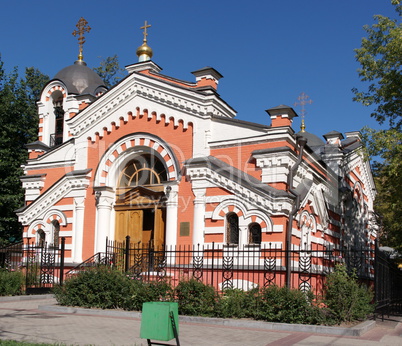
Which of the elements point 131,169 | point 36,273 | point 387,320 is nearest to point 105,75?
point 131,169

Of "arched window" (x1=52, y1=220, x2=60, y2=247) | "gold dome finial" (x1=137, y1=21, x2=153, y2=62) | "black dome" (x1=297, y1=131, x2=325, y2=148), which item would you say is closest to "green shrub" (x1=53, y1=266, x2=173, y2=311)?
"arched window" (x1=52, y1=220, x2=60, y2=247)

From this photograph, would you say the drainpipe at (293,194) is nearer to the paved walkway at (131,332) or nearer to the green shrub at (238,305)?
the green shrub at (238,305)

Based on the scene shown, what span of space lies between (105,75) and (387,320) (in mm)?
33205

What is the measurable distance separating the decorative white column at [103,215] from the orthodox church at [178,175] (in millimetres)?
37

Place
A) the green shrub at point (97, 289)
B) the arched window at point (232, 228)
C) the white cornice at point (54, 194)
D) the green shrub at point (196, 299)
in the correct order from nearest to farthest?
1. the green shrub at point (196, 299)
2. the green shrub at point (97, 289)
3. the arched window at point (232, 228)
4. the white cornice at point (54, 194)

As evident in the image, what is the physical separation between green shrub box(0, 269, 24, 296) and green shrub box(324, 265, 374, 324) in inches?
374

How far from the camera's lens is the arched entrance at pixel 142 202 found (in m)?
17.5

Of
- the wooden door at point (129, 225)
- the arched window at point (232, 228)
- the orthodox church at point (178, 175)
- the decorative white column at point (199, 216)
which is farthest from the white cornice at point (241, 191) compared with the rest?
the wooden door at point (129, 225)

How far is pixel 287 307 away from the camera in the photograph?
10.8m

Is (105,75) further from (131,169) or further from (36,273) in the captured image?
(36,273)

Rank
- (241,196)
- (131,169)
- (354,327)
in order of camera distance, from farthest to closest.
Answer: (131,169) → (241,196) → (354,327)

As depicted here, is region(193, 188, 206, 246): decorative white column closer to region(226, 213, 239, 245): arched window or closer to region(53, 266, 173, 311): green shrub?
region(226, 213, 239, 245): arched window

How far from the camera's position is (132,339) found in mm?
8797

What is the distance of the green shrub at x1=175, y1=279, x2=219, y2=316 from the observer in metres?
11.6
